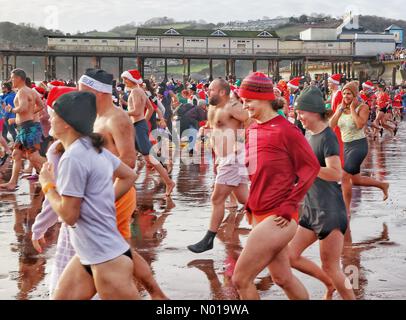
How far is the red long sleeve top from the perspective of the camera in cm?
492

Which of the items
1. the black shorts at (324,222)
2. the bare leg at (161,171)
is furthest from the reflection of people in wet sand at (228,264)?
the bare leg at (161,171)

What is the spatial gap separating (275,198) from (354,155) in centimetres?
472

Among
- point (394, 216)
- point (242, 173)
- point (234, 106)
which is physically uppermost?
point (234, 106)

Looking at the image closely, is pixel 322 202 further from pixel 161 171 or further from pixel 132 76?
pixel 161 171

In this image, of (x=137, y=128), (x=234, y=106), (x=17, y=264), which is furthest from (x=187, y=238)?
(x=137, y=128)

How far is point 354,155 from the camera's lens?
9.44 m

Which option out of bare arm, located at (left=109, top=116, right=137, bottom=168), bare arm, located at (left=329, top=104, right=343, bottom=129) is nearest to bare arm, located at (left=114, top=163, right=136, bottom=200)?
bare arm, located at (left=109, top=116, right=137, bottom=168)

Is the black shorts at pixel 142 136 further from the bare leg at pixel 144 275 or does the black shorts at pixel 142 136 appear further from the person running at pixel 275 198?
the person running at pixel 275 198

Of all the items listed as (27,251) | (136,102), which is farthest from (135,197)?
(136,102)

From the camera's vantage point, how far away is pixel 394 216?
9.77 meters

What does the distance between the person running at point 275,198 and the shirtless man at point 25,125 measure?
7218 mm

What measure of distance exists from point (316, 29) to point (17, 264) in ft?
379

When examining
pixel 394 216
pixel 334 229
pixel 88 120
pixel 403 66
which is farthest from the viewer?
pixel 403 66
